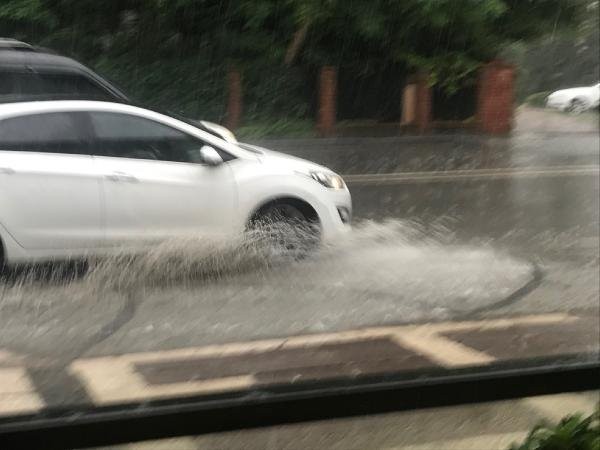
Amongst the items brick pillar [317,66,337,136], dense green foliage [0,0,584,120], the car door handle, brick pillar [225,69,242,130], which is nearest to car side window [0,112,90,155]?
the car door handle

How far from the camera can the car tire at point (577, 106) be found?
473 centimetres

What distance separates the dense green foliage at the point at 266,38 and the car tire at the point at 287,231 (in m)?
0.56

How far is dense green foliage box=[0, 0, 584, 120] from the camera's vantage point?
3.51 m

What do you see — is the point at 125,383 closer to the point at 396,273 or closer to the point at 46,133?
the point at 46,133

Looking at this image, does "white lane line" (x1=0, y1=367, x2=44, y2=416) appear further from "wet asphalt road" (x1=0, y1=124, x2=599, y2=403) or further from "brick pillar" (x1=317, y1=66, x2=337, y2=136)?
"brick pillar" (x1=317, y1=66, x2=337, y2=136)

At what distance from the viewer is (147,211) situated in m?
3.91

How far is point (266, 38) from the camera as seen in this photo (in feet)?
12.4

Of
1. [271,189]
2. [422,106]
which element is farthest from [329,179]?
[422,106]

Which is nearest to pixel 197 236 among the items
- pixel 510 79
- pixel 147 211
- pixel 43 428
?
pixel 147 211

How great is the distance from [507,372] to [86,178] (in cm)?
205

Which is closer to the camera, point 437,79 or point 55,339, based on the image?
point 55,339

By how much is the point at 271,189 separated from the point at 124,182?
803 millimetres

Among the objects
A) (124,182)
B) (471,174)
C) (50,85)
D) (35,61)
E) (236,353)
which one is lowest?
(236,353)

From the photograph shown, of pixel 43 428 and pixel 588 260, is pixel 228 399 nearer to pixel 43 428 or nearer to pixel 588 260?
pixel 43 428
